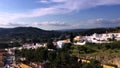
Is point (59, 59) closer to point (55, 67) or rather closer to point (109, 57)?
point (55, 67)

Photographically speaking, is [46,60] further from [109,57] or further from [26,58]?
[109,57]

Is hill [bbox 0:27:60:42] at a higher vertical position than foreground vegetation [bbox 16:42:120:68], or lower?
lower

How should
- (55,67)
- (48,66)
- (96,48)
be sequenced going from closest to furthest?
(55,67)
(48,66)
(96,48)

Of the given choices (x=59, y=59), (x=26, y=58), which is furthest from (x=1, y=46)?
(x=59, y=59)

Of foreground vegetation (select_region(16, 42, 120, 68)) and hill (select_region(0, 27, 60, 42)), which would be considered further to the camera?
hill (select_region(0, 27, 60, 42))

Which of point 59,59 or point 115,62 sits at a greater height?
point 59,59

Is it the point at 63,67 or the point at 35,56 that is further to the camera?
the point at 35,56

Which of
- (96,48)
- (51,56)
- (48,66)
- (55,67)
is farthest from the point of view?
(96,48)

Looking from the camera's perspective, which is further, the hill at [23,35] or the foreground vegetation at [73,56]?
the hill at [23,35]

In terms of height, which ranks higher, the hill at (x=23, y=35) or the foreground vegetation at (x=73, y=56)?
the foreground vegetation at (x=73, y=56)

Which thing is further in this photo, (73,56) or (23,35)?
(23,35)

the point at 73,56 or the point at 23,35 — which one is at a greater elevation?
the point at 73,56
